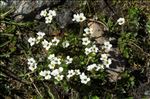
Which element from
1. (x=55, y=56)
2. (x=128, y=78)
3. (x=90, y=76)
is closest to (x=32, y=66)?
(x=55, y=56)

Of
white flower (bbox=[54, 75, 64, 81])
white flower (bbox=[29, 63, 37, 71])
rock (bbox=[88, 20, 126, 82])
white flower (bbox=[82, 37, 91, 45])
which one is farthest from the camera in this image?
rock (bbox=[88, 20, 126, 82])

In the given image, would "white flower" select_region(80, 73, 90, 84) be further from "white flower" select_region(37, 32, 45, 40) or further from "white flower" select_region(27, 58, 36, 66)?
"white flower" select_region(37, 32, 45, 40)

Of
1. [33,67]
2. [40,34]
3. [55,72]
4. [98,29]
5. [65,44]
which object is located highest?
[98,29]

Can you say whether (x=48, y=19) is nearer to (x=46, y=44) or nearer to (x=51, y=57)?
(x=46, y=44)

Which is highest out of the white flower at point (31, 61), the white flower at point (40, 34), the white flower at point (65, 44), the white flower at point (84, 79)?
the white flower at point (40, 34)

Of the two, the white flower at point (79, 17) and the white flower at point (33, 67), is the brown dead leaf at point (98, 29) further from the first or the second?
the white flower at point (33, 67)

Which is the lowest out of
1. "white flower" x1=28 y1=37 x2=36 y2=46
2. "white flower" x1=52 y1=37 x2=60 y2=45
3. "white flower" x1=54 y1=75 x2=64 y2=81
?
"white flower" x1=54 y1=75 x2=64 y2=81

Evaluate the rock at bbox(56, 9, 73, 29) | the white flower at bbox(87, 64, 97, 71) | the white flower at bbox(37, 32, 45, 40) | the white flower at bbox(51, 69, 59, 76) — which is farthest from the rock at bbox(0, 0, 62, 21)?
the white flower at bbox(87, 64, 97, 71)

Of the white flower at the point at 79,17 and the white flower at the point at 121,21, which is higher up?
the white flower at the point at 79,17

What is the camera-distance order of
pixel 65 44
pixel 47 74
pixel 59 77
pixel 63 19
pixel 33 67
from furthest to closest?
pixel 63 19
pixel 65 44
pixel 33 67
pixel 47 74
pixel 59 77

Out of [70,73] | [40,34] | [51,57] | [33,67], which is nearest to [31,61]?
[33,67]

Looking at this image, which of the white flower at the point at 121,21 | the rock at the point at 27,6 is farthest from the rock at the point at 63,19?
the white flower at the point at 121,21

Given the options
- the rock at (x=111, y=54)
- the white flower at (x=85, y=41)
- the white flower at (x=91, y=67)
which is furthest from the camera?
the rock at (x=111, y=54)
